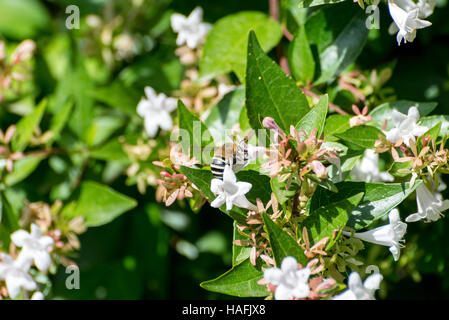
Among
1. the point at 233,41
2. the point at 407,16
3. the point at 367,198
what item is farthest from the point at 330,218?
the point at 233,41

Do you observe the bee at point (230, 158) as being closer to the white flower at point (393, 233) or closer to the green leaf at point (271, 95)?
the green leaf at point (271, 95)

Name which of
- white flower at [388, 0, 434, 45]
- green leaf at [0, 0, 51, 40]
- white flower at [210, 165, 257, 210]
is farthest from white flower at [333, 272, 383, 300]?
green leaf at [0, 0, 51, 40]

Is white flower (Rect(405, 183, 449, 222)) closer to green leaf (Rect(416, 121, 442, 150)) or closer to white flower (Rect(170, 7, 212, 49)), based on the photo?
green leaf (Rect(416, 121, 442, 150))

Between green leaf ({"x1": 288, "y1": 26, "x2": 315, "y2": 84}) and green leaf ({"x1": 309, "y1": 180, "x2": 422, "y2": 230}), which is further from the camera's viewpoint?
green leaf ({"x1": 288, "y1": 26, "x2": 315, "y2": 84})

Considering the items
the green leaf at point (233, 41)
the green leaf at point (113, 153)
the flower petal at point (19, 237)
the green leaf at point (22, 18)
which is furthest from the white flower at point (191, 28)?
the green leaf at point (22, 18)

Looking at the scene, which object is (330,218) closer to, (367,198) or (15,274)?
(367,198)

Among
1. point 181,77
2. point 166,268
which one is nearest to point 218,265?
point 166,268
